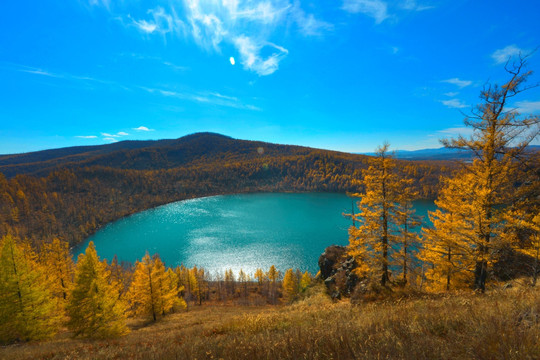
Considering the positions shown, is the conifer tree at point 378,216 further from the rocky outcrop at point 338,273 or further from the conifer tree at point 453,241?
the conifer tree at point 453,241

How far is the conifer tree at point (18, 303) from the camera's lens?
16.8m

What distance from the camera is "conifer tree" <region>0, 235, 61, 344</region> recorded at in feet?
55.1

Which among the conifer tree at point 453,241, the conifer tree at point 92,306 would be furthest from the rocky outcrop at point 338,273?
the conifer tree at point 92,306

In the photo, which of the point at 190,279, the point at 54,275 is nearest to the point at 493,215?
the point at 54,275

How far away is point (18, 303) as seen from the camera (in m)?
17.1

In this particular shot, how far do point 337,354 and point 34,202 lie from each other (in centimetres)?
19447

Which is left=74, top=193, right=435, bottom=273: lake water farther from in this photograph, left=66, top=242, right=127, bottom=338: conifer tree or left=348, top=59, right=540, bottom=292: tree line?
left=66, top=242, right=127, bottom=338: conifer tree

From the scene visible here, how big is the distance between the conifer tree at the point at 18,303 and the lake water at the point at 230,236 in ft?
186

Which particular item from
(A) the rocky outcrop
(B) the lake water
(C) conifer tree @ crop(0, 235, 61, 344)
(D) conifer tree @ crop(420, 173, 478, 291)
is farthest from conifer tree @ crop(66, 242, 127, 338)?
(B) the lake water

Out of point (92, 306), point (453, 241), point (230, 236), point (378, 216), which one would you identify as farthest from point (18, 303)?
point (230, 236)

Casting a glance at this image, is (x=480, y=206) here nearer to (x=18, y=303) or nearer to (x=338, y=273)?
(x=338, y=273)

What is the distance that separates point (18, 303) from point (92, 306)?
5.11m

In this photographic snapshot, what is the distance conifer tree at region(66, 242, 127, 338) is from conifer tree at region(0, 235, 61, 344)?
2.00 metres

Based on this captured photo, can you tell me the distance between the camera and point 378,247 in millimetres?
14969
